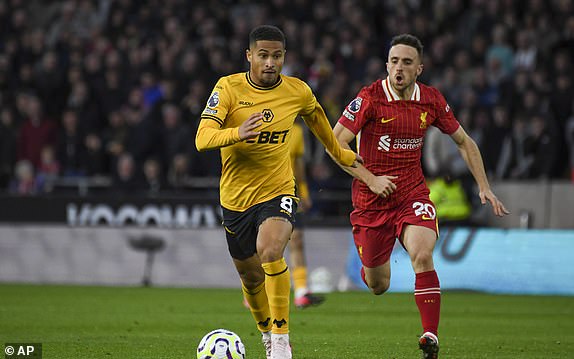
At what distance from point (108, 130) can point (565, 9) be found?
8.67 m

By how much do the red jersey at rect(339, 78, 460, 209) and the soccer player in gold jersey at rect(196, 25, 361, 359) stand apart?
0.61 m

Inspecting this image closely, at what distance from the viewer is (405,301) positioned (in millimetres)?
14805

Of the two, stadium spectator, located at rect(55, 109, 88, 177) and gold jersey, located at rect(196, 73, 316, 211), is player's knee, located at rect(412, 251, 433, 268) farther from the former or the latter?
stadium spectator, located at rect(55, 109, 88, 177)

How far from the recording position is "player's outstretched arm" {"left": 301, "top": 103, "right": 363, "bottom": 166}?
8633mm

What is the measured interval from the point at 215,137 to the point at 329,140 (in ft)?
4.14

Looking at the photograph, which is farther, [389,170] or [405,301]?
[405,301]

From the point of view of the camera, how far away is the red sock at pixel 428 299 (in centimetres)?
819

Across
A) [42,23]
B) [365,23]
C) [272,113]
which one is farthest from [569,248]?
[42,23]

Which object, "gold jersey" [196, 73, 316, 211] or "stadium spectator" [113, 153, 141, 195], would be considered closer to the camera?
"gold jersey" [196, 73, 316, 211]

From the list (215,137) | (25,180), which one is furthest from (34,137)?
(215,137)

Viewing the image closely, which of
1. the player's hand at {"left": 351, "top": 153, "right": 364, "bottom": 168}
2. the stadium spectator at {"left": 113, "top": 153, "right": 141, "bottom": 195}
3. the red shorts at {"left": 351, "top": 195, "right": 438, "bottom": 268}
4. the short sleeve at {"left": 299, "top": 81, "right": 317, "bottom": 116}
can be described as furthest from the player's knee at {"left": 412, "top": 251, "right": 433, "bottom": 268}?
the stadium spectator at {"left": 113, "top": 153, "right": 141, "bottom": 195}

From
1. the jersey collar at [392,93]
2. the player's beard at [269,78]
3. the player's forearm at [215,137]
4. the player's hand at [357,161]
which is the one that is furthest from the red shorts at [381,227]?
the player's forearm at [215,137]

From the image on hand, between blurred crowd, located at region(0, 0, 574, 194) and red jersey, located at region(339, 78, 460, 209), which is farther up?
blurred crowd, located at region(0, 0, 574, 194)

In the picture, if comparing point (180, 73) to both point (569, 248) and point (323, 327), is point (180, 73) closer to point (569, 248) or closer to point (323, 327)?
point (569, 248)
